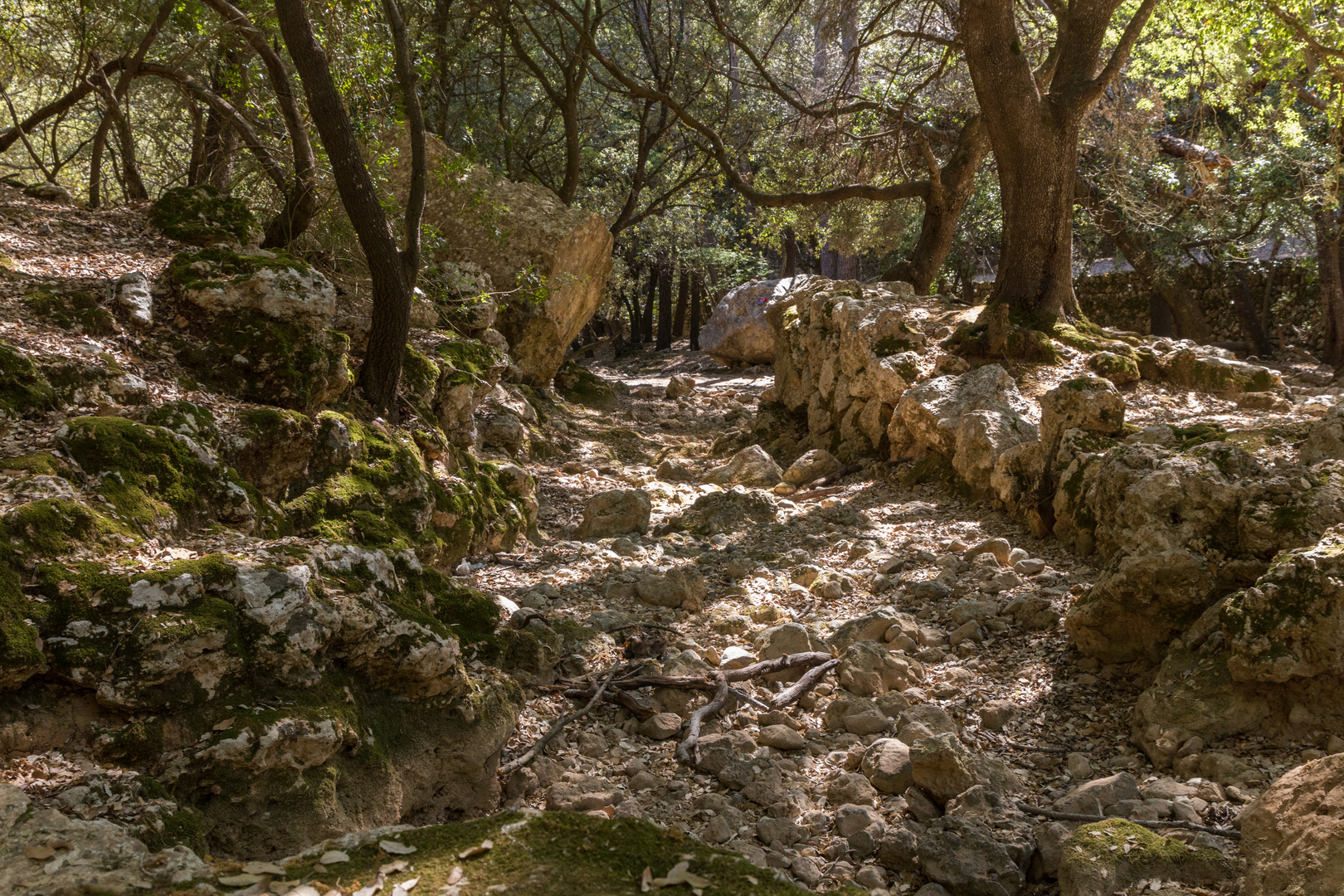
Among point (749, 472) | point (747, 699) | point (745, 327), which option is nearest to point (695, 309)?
point (745, 327)

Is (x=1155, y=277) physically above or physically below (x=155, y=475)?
above

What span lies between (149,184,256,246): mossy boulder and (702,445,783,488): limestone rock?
443 cm

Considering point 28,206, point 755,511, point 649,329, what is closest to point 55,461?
point 28,206

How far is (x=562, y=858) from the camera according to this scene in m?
1.84

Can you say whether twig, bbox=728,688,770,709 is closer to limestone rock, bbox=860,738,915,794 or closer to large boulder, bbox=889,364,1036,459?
limestone rock, bbox=860,738,915,794

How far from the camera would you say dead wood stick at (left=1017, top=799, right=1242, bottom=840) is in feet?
8.24

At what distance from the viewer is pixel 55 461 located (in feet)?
9.51

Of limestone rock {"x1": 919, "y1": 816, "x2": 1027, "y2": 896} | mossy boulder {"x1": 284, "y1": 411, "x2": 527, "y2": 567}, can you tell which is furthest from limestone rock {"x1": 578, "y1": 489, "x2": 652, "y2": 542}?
limestone rock {"x1": 919, "y1": 816, "x2": 1027, "y2": 896}

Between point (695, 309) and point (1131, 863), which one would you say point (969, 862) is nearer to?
point (1131, 863)

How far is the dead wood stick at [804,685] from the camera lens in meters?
3.73

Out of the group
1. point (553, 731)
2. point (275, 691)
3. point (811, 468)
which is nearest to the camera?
point (275, 691)

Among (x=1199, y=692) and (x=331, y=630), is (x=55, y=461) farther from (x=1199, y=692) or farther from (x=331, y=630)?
(x=1199, y=692)

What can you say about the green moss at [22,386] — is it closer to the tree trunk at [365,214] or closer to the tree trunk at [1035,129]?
the tree trunk at [365,214]

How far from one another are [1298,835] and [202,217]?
642 cm
